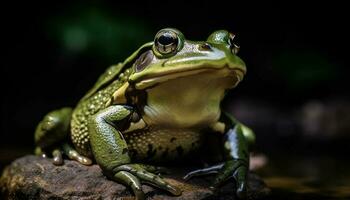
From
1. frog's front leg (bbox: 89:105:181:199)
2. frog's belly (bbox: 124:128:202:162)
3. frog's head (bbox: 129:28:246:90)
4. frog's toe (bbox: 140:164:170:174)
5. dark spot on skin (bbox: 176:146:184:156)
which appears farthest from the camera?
dark spot on skin (bbox: 176:146:184:156)

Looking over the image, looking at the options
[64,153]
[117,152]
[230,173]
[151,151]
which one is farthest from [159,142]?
[64,153]

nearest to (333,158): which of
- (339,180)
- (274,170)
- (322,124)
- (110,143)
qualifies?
(274,170)

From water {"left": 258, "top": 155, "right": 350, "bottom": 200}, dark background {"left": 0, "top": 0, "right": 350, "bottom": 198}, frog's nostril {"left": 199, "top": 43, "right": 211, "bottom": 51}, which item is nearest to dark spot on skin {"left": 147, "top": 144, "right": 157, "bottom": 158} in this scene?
frog's nostril {"left": 199, "top": 43, "right": 211, "bottom": 51}

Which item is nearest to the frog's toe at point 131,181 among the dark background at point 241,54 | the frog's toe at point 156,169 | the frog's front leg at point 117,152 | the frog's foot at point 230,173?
the frog's front leg at point 117,152

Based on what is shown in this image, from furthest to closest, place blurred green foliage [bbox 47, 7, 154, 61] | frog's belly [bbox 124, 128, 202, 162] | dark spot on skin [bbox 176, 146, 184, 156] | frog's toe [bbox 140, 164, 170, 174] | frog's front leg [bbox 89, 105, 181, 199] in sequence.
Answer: blurred green foliage [bbox 47, 7, 154, 61]
dark spot on skin [bbox 176, 146, 184, 156]
frog's belly [bbox 124, 128, 202, 162]
frog's toe [bbox 140, 164, 170, 174]
frog's front leg [bbox 89, 105, 181, 199]

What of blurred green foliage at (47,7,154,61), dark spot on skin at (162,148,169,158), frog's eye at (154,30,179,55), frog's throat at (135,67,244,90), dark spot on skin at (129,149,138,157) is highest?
blurred green foliage at (47,7,154,61)

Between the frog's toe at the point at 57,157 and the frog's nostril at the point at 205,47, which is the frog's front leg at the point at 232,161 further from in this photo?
the frog's toe at the point at 57,157

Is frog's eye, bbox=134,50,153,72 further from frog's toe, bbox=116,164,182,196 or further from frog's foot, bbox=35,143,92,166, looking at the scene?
frog's foot, bbox=35,143,92,166
